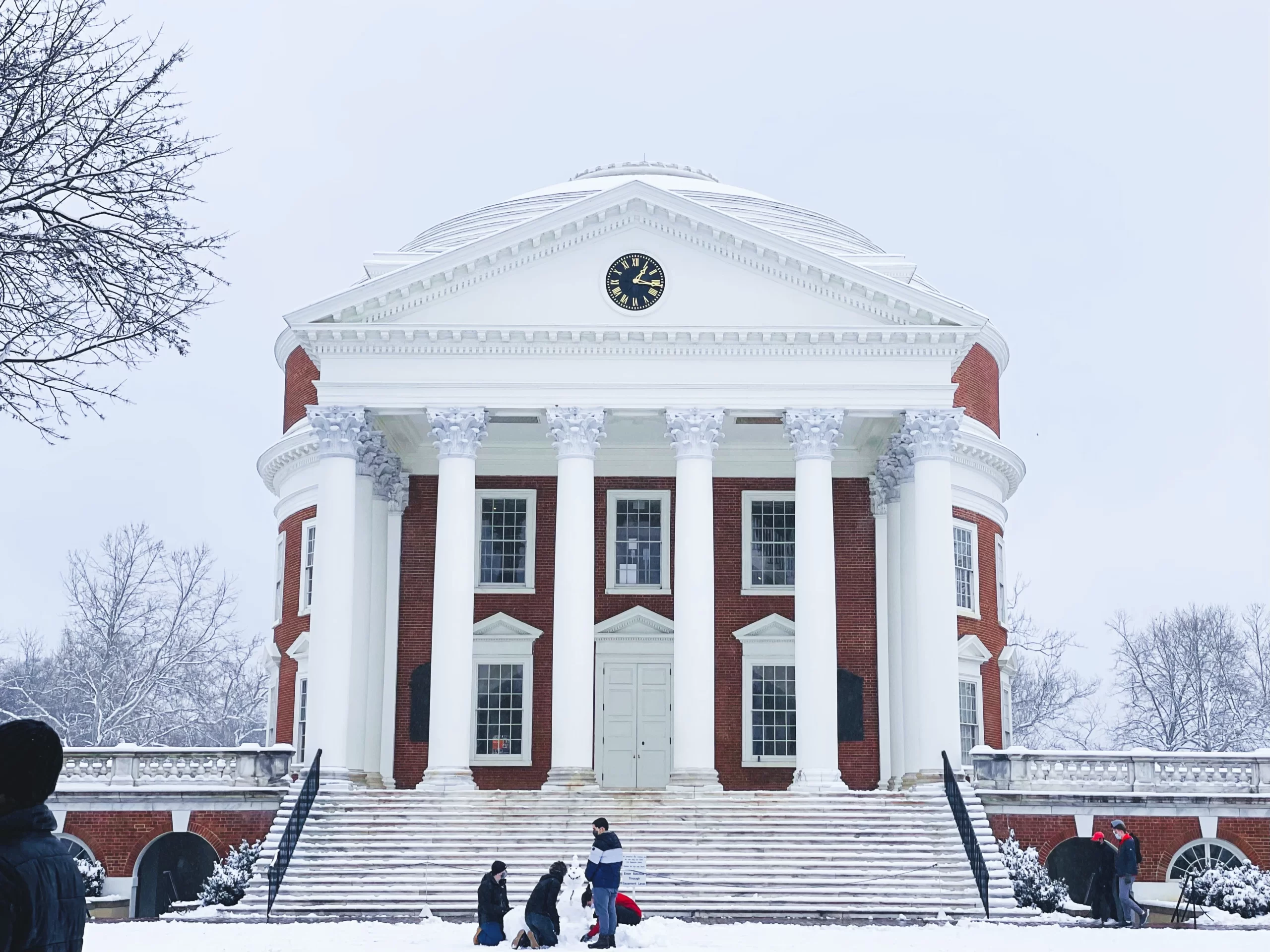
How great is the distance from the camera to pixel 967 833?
1076 inches

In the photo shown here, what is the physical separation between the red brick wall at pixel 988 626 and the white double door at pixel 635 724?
8.26 meters

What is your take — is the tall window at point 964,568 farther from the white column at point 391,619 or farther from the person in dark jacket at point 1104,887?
the white column at point 391,619

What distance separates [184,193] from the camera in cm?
1586

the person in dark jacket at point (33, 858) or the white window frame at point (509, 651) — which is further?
the white window frame at point (509, 651)

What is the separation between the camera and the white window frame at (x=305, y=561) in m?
40.9

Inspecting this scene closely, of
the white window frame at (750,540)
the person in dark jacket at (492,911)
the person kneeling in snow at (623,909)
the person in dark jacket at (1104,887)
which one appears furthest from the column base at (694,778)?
the person in dark jacket at (492,911)

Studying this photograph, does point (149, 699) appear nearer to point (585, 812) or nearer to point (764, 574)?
point (764, 574)

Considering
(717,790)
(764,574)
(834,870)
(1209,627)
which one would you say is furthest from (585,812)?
(1209,627)

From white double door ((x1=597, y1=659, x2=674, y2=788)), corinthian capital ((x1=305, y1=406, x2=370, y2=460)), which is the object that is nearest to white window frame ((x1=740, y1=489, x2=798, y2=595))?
white double door ((x1=597, y1=659, x2=674, y2=788))

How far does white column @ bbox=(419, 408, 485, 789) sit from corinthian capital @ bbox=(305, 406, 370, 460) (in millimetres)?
1560

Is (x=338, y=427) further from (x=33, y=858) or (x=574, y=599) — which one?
(x=33, y=858)

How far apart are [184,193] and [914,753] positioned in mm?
21469

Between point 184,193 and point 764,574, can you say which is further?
point 764,574

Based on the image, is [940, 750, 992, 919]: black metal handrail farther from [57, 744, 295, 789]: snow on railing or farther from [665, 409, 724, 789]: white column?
[57, 744, 295, 789]: snow on railing
